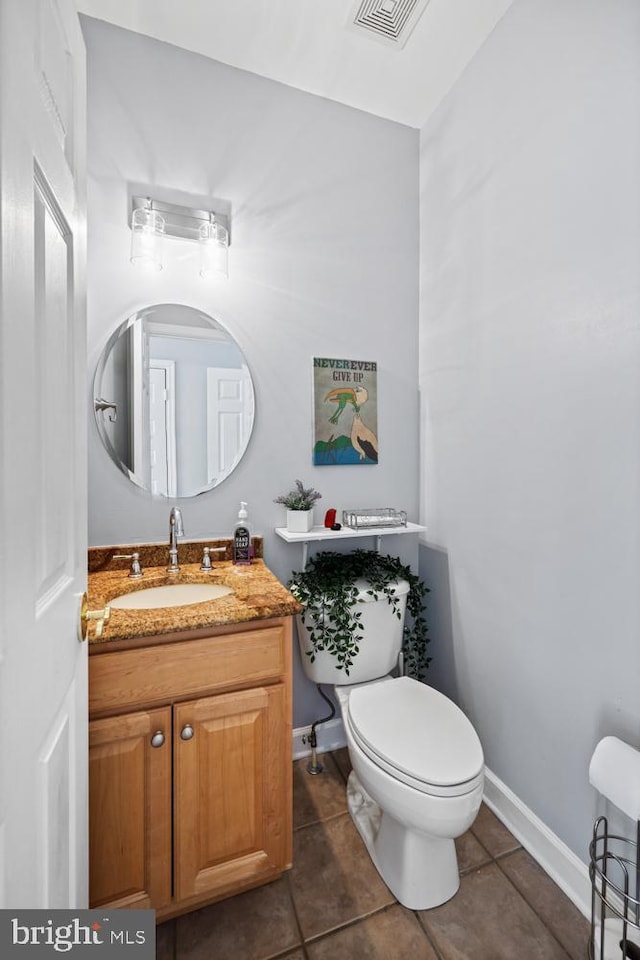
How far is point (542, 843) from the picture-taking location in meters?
1.40

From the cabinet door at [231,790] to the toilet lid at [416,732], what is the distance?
0.91 ft

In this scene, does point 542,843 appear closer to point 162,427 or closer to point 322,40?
point 162,427

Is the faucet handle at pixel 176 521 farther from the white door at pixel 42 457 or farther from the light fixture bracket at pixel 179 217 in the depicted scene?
the light fixture bracket at pixel 179 217

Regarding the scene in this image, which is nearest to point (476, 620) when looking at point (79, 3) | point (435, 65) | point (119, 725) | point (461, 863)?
point (461, 863)

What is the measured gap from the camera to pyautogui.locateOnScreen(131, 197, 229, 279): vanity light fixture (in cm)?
157

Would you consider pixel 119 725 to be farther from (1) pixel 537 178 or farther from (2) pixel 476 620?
(1) pixel 537 178

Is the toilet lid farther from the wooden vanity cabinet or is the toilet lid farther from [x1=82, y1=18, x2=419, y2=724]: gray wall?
[x1=82, y1=18, x2=419, y2=724]: gray wall

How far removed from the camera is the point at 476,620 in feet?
5.59

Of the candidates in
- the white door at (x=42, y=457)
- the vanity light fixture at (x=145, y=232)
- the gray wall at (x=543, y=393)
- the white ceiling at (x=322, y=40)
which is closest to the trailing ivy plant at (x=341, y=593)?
the gray wall at (x=543, y=393)

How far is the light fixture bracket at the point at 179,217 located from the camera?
62.8 inches

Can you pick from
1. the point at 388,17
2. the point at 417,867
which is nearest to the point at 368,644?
the point at 417,867

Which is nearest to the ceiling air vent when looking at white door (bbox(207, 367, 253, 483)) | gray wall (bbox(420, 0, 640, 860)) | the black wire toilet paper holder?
gray wall (bbox(420, 0, 640, 860))

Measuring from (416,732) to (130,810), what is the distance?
811 millimetres

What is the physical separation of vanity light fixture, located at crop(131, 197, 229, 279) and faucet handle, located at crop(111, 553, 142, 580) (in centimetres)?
106
